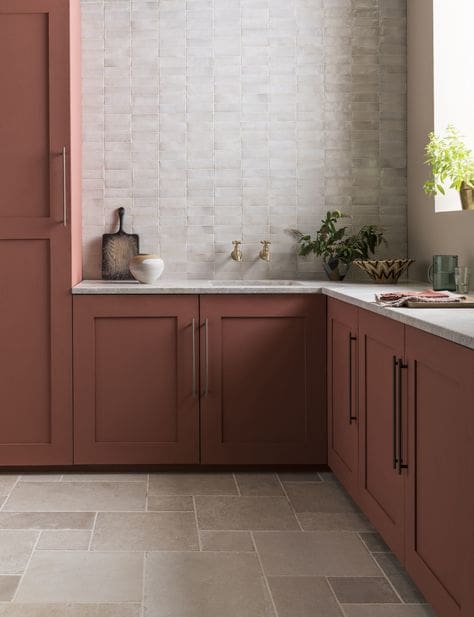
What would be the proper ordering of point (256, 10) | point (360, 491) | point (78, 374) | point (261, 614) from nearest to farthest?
1. point (261, 614)
2. point (360, 491)
3. point (78, 374)
4. point (256, 10)

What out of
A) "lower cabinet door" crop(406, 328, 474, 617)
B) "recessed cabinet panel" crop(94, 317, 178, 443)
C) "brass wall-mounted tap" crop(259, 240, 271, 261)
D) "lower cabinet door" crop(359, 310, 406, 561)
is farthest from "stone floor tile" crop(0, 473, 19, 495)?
"lower cabinet door" crop(406, 328, 474, 617)

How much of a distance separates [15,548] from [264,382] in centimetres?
141

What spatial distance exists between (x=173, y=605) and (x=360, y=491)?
0.98 meters

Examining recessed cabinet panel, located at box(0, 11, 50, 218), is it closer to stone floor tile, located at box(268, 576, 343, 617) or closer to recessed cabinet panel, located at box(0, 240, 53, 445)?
recessed cabinet panel, located at box(0, 240, 53, 445)

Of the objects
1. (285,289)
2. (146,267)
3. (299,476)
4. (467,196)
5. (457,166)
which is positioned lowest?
(299,476)

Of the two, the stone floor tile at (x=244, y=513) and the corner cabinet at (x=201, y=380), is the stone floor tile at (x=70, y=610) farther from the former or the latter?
the corner cabinet at (x=201, y=380)

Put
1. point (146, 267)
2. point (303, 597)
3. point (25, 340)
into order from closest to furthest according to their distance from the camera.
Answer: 1. point (303, 597)
2. point (25, 340)
3. point (146, 267)

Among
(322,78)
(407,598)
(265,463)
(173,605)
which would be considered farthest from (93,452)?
(322,78)

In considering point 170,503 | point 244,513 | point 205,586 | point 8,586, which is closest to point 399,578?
point 205,586

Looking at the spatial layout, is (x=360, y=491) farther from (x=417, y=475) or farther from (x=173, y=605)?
(x=173, y=605)

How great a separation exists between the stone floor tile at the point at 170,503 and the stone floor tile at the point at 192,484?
0.20 ft

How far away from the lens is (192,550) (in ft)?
9.26

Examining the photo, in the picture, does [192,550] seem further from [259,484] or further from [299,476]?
[299,476]

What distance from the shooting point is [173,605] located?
7.84 feet
